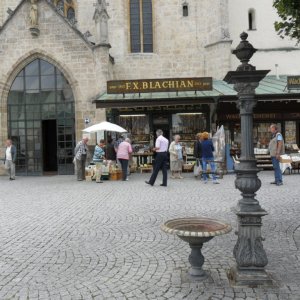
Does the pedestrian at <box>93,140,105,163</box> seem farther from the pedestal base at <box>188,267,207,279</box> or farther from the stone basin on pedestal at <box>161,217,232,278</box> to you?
the pedestal base at <box>188,267,207,279</box>

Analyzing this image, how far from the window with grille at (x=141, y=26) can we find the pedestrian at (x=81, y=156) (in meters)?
9.75

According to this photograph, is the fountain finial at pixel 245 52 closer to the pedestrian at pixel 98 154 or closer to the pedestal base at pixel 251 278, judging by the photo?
the pedestal base at pixel 251 278

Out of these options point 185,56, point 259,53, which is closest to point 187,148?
point 185,56

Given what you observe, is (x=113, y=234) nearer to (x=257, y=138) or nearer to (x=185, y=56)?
(x=257, y=138)

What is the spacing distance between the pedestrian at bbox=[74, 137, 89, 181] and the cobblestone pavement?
5.29 meters

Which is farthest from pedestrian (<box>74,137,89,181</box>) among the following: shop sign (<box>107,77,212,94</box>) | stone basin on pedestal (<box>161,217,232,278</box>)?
stone basin on pedestal (<box>161,217,232,278</box>)

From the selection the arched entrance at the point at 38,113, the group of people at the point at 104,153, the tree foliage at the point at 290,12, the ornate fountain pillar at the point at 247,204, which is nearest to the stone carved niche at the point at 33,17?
the arched entrance at the point at 38,113

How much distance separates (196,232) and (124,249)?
69.7 inches

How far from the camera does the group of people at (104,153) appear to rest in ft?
50.7

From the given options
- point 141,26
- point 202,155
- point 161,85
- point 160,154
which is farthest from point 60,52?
point 202,155

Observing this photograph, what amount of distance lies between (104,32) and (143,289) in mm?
17205

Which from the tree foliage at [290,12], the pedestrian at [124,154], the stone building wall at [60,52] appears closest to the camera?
the tree foliage at [290,12]

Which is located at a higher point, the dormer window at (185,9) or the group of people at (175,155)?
the dormer window at (185,9)

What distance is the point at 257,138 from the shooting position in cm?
2045
